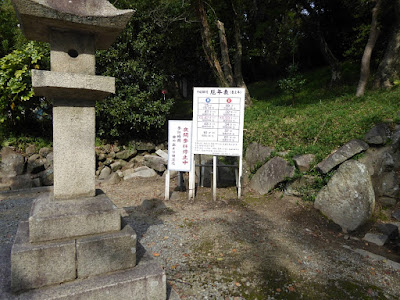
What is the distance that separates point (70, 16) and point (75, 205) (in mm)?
2075

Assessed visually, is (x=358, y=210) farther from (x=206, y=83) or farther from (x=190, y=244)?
(x=206, y=83)

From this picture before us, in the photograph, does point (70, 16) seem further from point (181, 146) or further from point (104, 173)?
point (104, 173)

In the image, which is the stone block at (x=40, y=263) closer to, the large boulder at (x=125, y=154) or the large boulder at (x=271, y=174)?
the large boulder at (x=271, y=174)

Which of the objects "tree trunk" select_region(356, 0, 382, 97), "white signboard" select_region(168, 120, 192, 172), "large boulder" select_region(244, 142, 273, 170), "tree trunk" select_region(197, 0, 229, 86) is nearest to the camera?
"white signboard" select_region(168, 120, 192, 172)

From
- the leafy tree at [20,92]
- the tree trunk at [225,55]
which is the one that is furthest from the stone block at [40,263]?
the tree trunk at [225,55]

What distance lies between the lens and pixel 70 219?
2953 millimetres

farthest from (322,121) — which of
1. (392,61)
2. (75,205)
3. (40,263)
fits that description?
→ (40,263)

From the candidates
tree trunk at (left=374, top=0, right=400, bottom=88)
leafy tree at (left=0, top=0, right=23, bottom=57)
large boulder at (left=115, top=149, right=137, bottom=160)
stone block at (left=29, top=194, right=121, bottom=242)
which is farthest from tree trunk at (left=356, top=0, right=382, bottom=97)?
leafy tree at (left=0, top=0, right=23, bottom=57)

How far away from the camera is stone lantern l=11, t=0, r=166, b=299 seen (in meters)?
2.72

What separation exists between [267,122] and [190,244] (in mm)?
5681

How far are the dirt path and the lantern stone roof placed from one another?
334cm

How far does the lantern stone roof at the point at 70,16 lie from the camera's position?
2.70 m

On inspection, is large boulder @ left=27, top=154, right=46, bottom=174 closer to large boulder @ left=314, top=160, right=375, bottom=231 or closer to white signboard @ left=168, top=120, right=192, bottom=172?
white signboard @ left=168, top=120, right=192, bottom=172

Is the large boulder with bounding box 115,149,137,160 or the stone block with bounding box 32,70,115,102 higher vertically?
the stone block with bounding box 32,70,115,102
